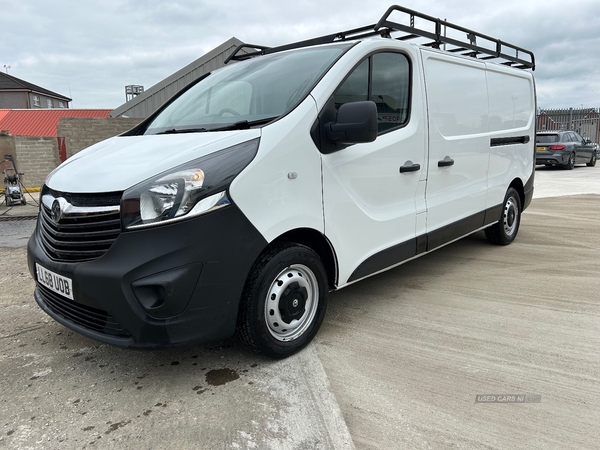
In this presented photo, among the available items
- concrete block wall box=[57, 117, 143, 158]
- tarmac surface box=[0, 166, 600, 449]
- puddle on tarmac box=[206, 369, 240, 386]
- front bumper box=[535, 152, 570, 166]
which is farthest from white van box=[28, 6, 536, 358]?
front bumper box=[535, 152, 570, 166]

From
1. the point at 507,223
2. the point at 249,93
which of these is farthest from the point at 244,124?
the point at 507,223

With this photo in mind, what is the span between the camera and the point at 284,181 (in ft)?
8.51

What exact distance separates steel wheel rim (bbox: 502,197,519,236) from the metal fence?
25052mm

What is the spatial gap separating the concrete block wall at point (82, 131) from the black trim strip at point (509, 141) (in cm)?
1104

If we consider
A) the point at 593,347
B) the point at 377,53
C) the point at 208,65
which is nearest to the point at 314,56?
the point at 377,53

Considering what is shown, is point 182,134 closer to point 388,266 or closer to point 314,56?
point 314,56

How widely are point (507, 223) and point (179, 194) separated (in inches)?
179

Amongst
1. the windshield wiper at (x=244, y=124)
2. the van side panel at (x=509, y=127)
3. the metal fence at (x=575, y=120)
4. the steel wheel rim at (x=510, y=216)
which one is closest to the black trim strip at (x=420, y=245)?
the van side panel at (x=509, y=127)

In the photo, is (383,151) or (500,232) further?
(500,232)

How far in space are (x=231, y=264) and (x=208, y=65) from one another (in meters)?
14.7

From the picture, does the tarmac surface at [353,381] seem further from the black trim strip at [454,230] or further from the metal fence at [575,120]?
the metal fence at [575,120]

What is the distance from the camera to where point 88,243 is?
2338 millimetres

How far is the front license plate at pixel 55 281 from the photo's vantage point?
95.2 inches

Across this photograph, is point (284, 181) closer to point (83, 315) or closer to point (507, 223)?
point (83, 315)
